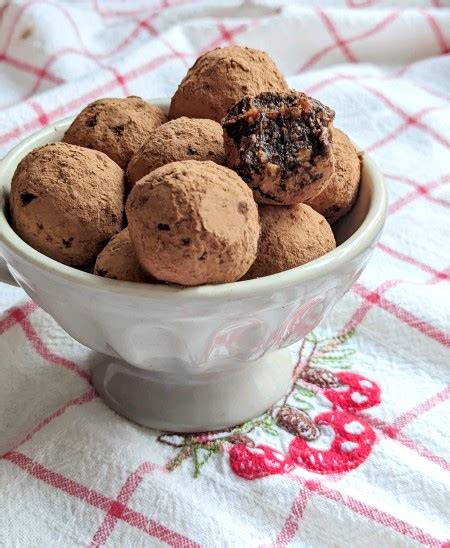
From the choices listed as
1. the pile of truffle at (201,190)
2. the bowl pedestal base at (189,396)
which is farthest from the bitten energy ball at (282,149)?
the bowl pedestal base at (189,396)

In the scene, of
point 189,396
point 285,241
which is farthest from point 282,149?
point 189,396

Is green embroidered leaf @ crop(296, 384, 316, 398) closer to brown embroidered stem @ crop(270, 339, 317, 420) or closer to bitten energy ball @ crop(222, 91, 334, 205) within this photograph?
brown embroidered stem @ crop(270, 339, 317, 420)

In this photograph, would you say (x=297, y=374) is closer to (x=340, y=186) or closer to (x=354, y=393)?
(x=354, y=393)

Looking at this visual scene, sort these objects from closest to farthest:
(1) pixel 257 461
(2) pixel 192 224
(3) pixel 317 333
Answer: (2) pixel 192 224 < (1) pixel 257 461 < (3) pixel 317 333

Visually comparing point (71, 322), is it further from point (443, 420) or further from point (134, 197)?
point (443, 420)

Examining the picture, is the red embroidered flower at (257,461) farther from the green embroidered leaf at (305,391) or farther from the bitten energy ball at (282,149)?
the bitten energy ball at (282,149)
